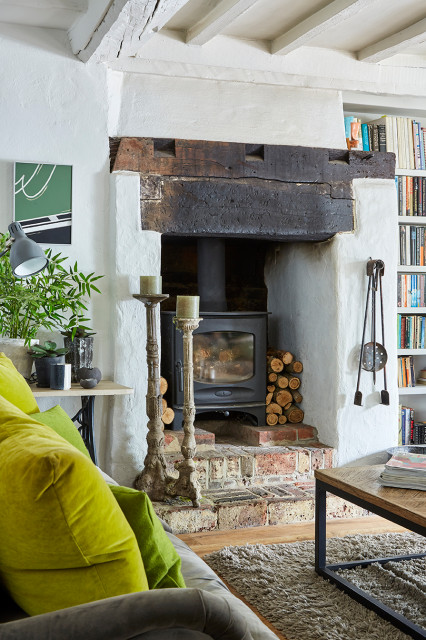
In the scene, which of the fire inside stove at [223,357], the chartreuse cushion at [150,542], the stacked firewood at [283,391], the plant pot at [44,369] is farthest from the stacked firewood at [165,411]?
the chartreuse cushion at [150,542]

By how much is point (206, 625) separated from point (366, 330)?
10.9 ft

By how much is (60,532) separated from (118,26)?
2714 millimetres

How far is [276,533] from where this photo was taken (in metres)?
3.62

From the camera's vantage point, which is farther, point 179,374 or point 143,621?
point 179,374

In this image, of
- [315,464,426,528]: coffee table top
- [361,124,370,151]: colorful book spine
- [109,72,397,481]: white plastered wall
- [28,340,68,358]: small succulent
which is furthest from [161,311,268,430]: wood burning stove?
[315,464,426,528]: coffee table top

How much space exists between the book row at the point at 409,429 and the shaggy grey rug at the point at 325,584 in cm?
127

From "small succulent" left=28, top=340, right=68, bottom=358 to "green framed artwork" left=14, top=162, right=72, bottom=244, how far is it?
62 centimetres

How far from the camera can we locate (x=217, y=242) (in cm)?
451

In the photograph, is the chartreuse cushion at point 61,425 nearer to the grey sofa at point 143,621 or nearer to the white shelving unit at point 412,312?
the grey sofa at point 143,621

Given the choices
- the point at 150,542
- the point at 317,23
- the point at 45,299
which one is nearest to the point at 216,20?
the point at 317,23

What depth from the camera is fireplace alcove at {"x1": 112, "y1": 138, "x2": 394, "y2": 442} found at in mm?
3939

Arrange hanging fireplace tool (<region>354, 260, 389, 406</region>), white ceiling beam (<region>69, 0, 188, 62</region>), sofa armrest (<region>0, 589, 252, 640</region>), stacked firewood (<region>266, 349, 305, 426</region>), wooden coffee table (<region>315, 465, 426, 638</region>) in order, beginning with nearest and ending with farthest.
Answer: sofa armrest (<region>0, 589, 252, 640</region>) < wooden coffee table (<region>315, 465, 426, 638</region>) < white ceiling beam (<region>69, 0, 188, 62</region>) < hanging fireplace tool (<region>354, 260, 389, 406</region>) < stacked firewood (<region>266, 349, 305, 426</region>)

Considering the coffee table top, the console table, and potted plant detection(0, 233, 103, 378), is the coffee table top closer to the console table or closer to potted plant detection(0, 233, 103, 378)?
the console table

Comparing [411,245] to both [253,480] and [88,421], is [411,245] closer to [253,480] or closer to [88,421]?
[253,480]
